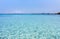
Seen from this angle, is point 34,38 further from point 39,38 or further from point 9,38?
point 9,38

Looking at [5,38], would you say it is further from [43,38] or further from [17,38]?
[43,38]

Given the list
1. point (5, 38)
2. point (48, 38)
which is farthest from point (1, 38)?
point (48, 38)

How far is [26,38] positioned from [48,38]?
1.58 m

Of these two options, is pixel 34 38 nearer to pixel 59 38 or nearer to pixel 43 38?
pixel 43 38

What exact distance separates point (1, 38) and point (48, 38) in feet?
11.0

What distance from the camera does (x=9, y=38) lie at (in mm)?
9906

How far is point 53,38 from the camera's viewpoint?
32.7 feet

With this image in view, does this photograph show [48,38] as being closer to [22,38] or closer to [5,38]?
[22,38]

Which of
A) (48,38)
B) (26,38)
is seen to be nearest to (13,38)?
(26,38)

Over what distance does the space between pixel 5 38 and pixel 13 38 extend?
565 millimetres

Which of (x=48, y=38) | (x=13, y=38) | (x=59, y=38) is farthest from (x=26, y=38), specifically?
(x=59, y=38)

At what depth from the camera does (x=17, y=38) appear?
9.99m

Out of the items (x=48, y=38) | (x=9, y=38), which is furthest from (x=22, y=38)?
(x=48, y=38)

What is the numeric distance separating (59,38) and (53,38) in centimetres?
42
